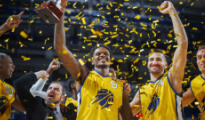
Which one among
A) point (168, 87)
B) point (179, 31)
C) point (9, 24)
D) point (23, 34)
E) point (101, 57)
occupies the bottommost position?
point (168, 87)

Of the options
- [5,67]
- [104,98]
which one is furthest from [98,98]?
[5,67]

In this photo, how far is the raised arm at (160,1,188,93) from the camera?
250 centimetres

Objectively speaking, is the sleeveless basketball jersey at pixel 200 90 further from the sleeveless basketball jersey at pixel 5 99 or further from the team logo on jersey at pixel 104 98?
the sleeveless basketball jersey at pixel 5 99

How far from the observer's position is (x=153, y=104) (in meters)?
2.63

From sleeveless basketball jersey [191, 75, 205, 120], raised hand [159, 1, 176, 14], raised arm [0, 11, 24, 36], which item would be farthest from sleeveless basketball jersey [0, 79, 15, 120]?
sleeveless basketball jersey [191, 75, 205, 120]

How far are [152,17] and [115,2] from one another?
5.87ft

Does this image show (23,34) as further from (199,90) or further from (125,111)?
(199,90)

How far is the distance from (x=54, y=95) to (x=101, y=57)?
3.87ft

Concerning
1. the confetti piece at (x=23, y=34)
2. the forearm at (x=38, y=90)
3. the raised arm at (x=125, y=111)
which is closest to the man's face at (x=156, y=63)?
the raised arm at (x=125, y=111)

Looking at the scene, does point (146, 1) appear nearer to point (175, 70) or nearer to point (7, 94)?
point (175, 70)

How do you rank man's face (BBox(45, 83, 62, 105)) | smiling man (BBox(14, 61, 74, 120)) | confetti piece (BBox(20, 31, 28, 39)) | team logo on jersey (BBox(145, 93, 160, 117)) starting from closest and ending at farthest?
team logo on jersey (BBox(145, 93, 160, 117)), smiling man (BBox(14, 61, 74, 120)), man's face (BBox(45, 83, 62, 105)), confetti piece (BBox(20, 31, 28, 39))

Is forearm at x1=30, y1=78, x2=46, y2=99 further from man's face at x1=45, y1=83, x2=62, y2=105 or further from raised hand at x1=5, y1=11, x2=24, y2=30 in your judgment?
raised hand at x1=5, y1=11, x2=24, y2=30

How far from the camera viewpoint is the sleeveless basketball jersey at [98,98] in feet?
7.20

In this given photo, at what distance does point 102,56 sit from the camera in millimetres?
2467
